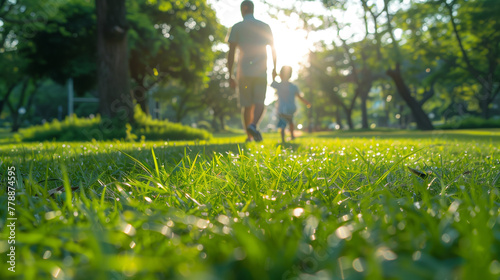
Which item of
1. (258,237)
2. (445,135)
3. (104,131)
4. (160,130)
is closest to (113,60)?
(104,131)

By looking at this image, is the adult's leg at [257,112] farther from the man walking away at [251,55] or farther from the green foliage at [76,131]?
the green foliage at [76,131]

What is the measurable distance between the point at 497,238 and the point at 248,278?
21.5 inches

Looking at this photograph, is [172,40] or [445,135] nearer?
[445,135]

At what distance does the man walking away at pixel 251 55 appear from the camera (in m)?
6.61

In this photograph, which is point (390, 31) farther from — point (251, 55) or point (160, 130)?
point (251, 55)

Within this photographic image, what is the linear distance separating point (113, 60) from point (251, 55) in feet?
16.1

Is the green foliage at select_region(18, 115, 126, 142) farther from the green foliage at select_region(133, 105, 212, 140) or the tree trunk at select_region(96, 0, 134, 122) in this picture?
the green foliage at select_region(133, 105, 212, 140)

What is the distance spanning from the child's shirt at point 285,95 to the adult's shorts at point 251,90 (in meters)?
2.74

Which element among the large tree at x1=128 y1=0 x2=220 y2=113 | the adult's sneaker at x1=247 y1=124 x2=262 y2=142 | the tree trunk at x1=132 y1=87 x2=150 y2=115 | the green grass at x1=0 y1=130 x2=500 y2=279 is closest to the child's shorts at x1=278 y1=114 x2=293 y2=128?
the adult's sneaker at x1=247 y1=124 x2=262 y2=142

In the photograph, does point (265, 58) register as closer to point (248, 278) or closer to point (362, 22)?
point (248, 278)

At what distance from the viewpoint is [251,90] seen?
695cm

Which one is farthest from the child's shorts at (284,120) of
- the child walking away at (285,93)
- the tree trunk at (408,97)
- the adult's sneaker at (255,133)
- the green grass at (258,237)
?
the tree trunk at (408,97)

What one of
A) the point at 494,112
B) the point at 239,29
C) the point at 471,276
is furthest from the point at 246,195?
the point at 494,112

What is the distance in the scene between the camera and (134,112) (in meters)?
10.3
